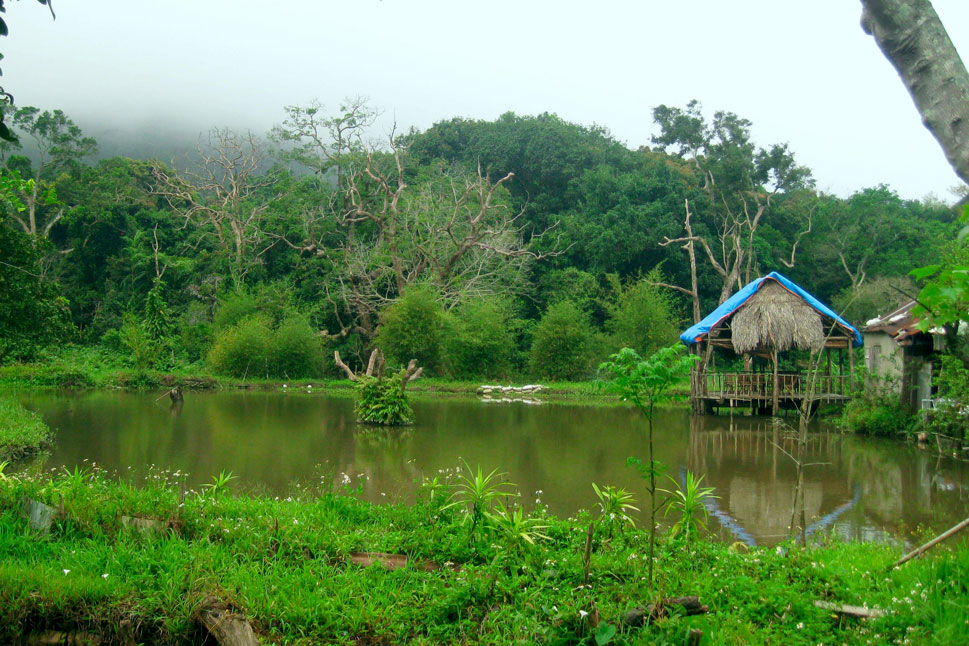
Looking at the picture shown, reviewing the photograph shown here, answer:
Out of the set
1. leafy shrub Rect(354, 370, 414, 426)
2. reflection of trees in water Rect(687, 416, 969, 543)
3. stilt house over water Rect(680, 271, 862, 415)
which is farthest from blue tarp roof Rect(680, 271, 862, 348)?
leafy shrub Rect(354, 370, 414, 426)

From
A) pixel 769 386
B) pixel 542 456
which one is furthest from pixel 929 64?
pixel 769 386

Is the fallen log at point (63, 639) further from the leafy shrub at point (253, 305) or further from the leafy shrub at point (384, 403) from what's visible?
the leafy shrub at point (253, 305)

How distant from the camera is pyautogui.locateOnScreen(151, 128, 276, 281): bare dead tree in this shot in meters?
30.4

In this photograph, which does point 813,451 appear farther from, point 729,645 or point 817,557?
point 729,645

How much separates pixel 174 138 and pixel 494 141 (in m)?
43.2

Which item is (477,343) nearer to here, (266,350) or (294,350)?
(294,350)

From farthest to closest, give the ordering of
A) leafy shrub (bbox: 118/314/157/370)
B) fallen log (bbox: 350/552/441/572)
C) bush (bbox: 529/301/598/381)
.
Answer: bush (bbox: 529/301/598/381) → leafy shrub (bbox: 118/314/157/370) → fallen log (bbox: 350/552/441/572)

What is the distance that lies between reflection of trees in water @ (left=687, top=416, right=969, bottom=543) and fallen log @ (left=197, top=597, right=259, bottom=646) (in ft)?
15.4

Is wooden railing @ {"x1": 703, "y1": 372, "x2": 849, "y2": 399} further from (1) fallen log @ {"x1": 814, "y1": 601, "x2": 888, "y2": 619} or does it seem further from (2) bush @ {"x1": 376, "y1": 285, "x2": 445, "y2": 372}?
(1) fallen log @ {"x1": 814, "y1": 601, "x2": 888, "y2": 619}

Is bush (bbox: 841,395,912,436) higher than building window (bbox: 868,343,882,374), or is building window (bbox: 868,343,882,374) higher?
building window (bbox: 868,343,882,374)

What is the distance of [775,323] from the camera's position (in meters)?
17.0

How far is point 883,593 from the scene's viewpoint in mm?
3684

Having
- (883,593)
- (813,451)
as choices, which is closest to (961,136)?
(883,593)

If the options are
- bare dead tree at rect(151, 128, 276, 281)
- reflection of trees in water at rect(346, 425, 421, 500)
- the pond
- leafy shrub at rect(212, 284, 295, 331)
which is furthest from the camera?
bare dead tree at rect(151, 128, 276, 281)
